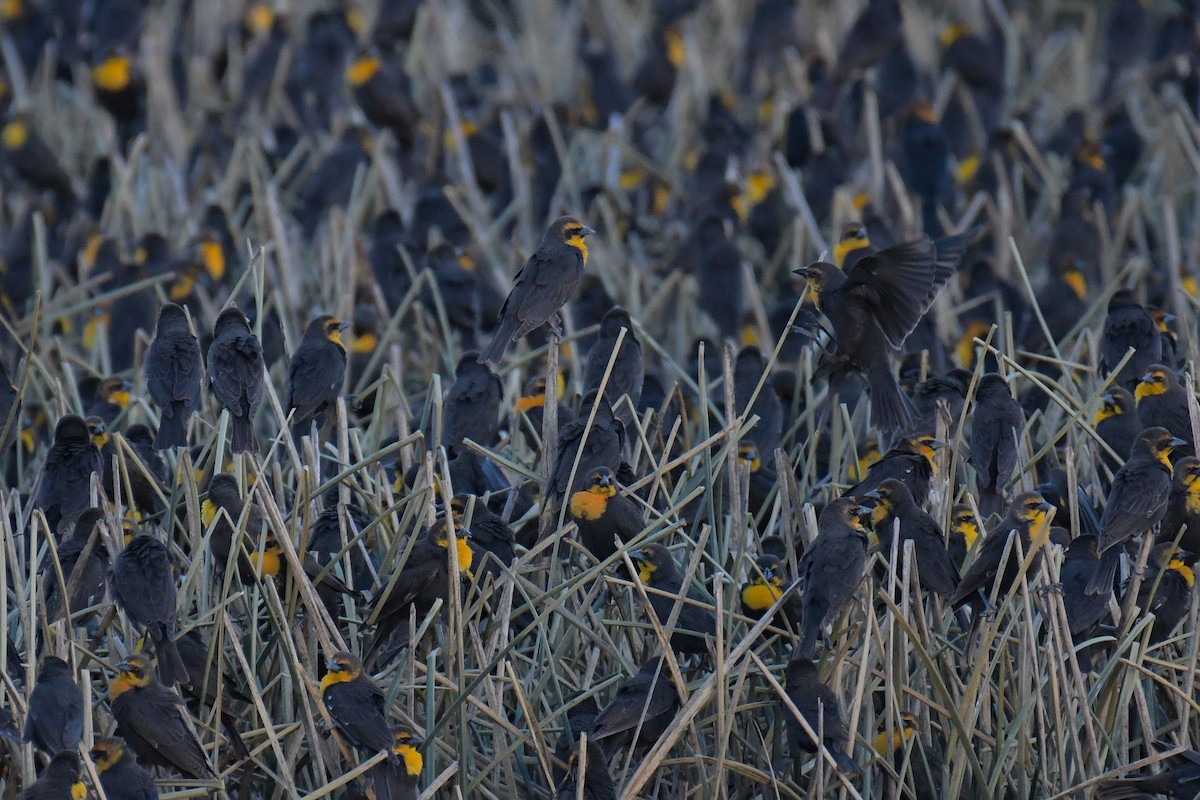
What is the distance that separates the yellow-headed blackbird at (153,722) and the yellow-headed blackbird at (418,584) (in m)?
0.63

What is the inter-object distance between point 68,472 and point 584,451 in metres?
1.67

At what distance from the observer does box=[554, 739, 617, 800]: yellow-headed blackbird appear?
14.4ft

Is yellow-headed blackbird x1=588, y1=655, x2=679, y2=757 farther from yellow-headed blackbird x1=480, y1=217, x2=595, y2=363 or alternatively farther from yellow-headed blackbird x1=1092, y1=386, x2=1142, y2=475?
yellow-headed blackbird x1=1092, y1=386, x2=1142, y2=475

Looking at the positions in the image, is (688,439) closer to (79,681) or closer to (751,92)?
(79,681)

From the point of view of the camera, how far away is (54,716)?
4133 millimetres

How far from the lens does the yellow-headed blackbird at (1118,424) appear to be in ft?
18.7

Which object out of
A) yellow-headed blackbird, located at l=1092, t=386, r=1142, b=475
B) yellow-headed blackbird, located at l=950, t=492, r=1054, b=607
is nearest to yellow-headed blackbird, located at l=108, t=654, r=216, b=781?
yellow-headed blackbird, located at l=950, t=492, r=1054, b=607

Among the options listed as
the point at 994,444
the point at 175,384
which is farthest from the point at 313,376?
the point at 994,444

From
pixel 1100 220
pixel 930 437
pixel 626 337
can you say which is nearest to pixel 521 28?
pixel 1100 220

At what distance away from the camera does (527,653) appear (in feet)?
16.8

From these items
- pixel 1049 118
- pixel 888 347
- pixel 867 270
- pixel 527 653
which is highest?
pixel 867 270

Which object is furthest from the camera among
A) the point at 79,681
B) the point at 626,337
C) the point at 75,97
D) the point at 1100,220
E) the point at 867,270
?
the point at 75,97

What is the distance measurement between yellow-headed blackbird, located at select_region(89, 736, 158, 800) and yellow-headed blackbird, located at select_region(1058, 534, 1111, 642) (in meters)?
2.45

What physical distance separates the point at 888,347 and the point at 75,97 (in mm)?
7092
